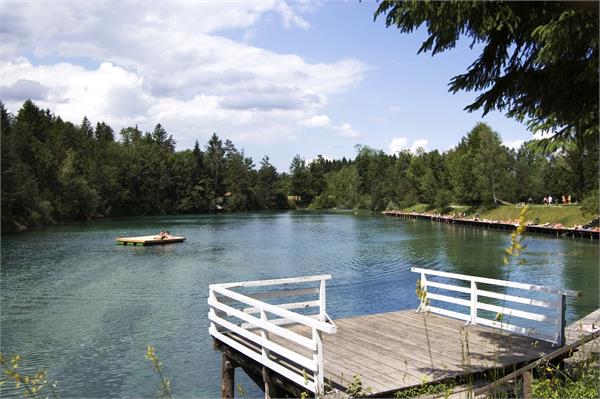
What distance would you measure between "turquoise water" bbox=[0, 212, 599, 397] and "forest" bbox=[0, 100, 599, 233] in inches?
360

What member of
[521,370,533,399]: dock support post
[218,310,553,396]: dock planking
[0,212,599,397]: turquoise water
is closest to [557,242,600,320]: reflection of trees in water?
[0,212,599,397]: turquoise water

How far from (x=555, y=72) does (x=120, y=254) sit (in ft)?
119

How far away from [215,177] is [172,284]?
10549 centimetres

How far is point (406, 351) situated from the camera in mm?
8805

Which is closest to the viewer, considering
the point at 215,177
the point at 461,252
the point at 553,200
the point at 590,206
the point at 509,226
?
the point at 461,252

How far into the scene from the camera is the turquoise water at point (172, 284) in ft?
46.3

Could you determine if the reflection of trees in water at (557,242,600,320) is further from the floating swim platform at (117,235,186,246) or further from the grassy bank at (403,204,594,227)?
the floating swim platform at (117,235,186,246)

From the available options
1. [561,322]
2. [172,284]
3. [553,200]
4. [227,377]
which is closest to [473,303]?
[561,322]

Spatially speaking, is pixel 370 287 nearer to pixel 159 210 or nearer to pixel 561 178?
pixel 561 178

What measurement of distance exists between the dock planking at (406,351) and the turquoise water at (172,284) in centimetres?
380

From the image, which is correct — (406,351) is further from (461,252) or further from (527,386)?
→ (461,252)

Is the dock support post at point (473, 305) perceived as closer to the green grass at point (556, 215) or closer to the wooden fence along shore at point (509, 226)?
the green grass at point (556, 215)

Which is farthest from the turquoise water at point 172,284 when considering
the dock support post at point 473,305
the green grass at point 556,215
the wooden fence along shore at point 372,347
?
the green grass at point 556,215

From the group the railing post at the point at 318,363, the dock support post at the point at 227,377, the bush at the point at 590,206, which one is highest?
A: the bush at the point at 590,206
